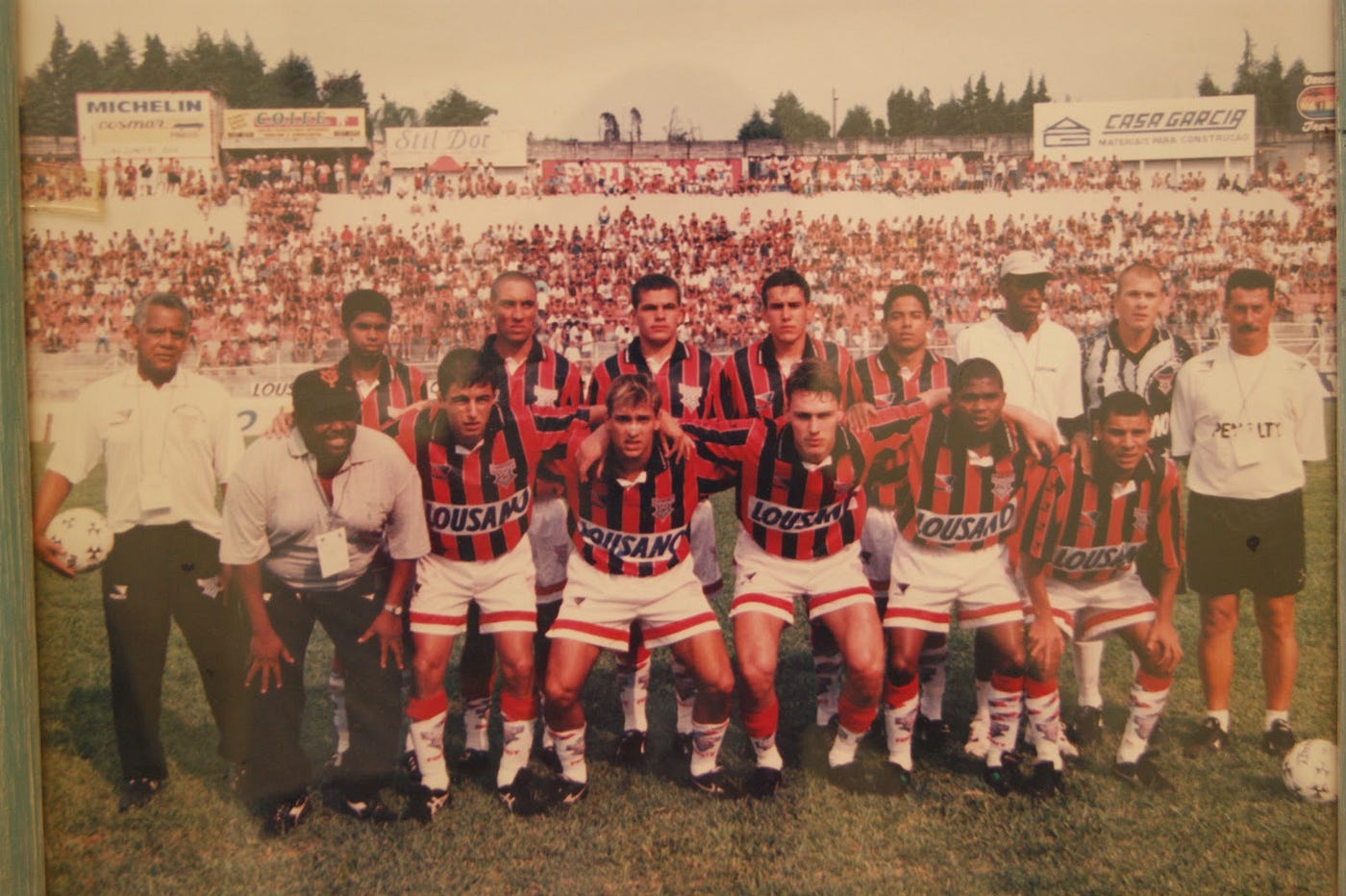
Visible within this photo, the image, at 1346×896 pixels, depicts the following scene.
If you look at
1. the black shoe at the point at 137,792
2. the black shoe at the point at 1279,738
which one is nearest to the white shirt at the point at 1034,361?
the black shoe at the point at 1279,738

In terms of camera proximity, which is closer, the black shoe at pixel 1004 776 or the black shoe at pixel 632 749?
the black shoe at pixel 1004 776

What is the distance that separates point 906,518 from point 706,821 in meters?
1.39

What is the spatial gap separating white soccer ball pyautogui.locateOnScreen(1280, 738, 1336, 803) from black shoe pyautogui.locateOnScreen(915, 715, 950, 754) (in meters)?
1.23

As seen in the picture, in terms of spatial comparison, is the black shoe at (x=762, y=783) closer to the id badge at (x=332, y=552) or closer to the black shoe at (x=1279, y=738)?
the id badge at (x=332, y=552)

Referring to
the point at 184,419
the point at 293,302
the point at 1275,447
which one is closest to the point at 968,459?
the point at 1275,447

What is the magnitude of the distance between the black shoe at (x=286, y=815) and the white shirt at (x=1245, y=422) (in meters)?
3.64

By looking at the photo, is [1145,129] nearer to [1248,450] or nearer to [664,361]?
[1248,450]

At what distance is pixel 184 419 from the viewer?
3.48 metres

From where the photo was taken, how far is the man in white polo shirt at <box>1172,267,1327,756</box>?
3.58 metres

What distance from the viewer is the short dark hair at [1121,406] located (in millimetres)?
3635

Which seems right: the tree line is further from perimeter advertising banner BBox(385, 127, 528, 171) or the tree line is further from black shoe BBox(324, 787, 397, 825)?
black shoe BBox(324, 787, 397, 825)

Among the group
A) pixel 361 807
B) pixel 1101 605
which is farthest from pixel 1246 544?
pixel 361 807

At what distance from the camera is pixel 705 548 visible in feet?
12.2

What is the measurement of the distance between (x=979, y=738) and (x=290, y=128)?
11.7 ft
